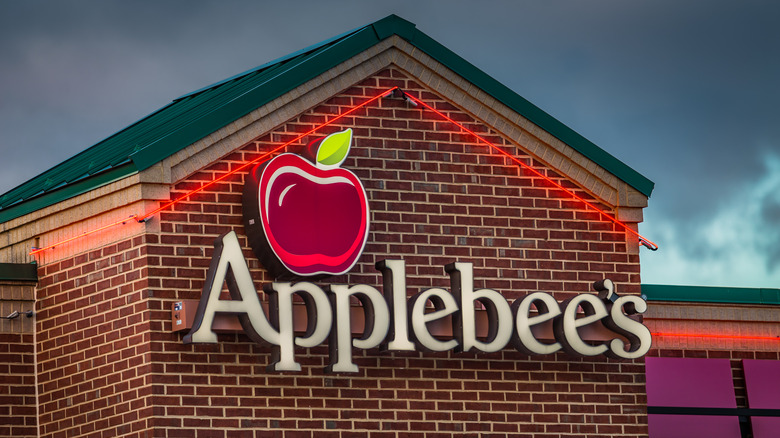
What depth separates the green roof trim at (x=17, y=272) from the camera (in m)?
18.2

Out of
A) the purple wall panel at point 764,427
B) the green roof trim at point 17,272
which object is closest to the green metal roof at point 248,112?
the green roof trim at point 17,272

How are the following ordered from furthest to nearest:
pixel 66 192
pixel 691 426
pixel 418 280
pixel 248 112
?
1. pixel 691 426
2. pixel 418 280
3. pixel 66 192
4. pixel 248 112

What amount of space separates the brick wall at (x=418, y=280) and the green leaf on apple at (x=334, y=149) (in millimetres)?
481

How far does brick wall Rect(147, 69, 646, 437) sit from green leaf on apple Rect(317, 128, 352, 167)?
48 centimetres

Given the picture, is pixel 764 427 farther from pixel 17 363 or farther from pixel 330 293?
pixel 17 363

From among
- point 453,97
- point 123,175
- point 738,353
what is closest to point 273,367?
point 123,175

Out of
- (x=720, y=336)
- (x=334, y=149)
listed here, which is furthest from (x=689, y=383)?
(x=334, y=149)

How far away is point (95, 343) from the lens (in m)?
17.3

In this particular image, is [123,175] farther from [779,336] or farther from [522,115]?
[779,336]

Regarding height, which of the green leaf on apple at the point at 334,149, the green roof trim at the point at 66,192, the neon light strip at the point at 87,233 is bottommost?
the neon light strip at the point at 87,233

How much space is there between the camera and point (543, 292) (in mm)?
18188

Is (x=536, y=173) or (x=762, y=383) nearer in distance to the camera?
(x=536, y=173)

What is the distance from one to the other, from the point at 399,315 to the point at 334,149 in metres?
2.29

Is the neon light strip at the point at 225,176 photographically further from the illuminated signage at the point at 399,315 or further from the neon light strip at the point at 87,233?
the illuminated signage at the point at 399,315
